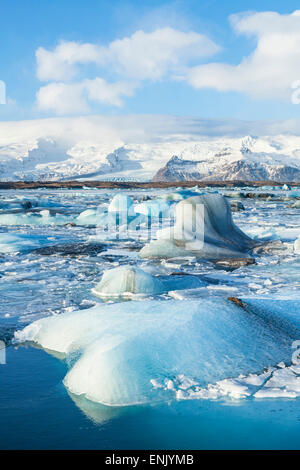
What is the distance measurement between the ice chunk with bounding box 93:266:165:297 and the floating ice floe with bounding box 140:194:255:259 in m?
2.25

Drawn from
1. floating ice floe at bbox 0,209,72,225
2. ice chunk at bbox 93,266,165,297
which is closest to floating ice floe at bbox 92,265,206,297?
ice chunk at bbox 93,266,165,297

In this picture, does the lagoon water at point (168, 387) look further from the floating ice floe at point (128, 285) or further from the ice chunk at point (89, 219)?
the ice chunk at point (89, 219)

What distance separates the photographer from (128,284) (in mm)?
4426

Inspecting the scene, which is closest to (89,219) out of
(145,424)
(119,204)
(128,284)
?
(119,204)

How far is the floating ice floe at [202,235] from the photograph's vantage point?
22.7 feet

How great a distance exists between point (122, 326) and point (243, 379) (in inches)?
33.6

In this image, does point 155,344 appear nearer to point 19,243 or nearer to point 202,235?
point 202,235

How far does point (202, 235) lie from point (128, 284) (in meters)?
3.14

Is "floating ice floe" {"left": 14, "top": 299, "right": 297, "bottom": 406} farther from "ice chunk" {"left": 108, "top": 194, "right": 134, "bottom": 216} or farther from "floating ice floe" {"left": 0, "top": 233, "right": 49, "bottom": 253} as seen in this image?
"ice chunk" {"left": 108, "top": 194, "right": 134, "bottom": 216}

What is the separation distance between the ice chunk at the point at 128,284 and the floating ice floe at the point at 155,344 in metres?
1.06

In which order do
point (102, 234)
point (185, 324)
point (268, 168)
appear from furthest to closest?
point (268, 168), point (102, 234), point (185, 324)

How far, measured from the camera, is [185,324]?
9.13ft

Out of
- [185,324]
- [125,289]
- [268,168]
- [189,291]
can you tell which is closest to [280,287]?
[189,291]

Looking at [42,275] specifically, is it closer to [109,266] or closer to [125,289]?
[109,266]
